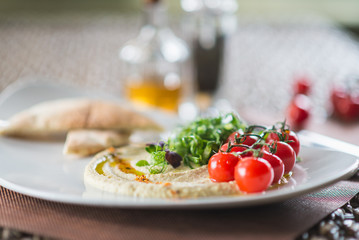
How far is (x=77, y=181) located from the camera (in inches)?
64.7

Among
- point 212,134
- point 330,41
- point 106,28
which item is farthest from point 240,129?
point 106,28

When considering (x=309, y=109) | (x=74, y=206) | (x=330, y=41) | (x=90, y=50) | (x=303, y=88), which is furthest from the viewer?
(x=330, y=41)

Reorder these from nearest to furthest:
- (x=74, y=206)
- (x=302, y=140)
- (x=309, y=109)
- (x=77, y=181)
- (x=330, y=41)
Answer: (x=74, y=206)
(x=77, y=181)
(x=302, y=140)
(x=309, y=109)
(x=330, y=41)

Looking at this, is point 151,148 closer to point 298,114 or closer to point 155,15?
point 298,114

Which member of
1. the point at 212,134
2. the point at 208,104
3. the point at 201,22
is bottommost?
the point at 208,104

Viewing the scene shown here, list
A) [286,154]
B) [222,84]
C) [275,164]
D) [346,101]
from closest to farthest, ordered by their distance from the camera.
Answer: [275,164], [286,154], [346,101], [222,84]

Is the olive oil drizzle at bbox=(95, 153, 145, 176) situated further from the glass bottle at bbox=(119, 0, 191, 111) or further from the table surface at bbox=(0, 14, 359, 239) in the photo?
the glass bottle at bbox=(119, 0, 191, 111)

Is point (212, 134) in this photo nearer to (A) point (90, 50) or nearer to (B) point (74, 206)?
(B) point (74, 206)

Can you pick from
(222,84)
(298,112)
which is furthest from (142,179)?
(222,84)

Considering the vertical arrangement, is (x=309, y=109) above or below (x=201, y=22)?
below

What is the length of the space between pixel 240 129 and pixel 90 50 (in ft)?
8.74

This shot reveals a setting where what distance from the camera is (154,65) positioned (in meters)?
2.98

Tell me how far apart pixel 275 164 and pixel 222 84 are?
1891 mm

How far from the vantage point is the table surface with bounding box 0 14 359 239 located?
1.33 meters
